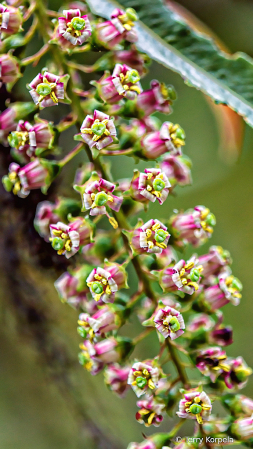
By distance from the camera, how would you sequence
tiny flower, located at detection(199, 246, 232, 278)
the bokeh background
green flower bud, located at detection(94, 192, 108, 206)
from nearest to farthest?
1. green flower bud, located at detection(94, 192, 108, 206)
2. tiny flower, located at detection(199, 246, 232, 278)
3. the bokeh background

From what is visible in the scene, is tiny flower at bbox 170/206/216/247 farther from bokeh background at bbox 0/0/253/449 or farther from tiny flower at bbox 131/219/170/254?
bokeh background at bbox 0/0/253/449

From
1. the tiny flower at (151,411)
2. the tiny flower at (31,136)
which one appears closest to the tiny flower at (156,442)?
the tiny flower at (151,411)

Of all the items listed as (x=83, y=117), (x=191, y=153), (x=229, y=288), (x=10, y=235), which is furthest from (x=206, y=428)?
(x=191, y=153)

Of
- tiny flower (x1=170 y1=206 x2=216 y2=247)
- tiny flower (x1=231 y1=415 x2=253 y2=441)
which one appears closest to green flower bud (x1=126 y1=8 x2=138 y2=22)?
tiny flower (x1=170 y1=206 x2=216 y2=247)

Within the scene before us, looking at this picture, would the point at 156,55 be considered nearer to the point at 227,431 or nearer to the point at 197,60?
the point at 197,60

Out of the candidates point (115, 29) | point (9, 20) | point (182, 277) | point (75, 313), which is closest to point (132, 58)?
point (115, 29)

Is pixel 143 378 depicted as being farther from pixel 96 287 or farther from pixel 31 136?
pixel 31 136
